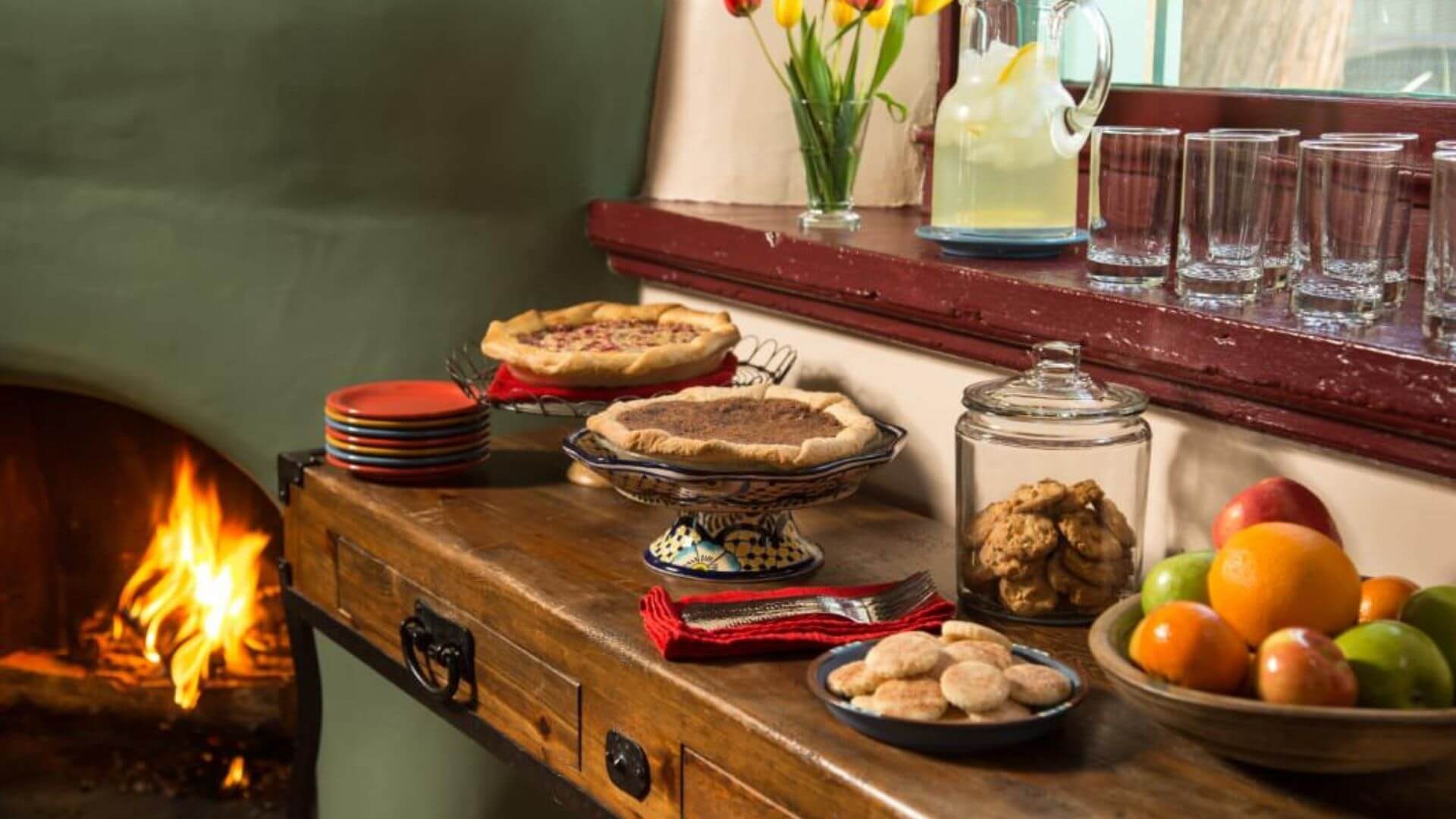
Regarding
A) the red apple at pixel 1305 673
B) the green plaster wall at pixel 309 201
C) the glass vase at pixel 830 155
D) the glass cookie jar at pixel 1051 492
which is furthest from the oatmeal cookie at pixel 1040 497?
the green plaster wall at pixel 309 201

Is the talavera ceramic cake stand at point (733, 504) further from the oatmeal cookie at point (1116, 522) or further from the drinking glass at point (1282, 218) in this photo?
the drinking glass at point (1282, 218)

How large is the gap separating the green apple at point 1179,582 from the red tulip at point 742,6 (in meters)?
0.93

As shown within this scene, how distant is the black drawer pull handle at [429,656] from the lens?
1479 millimetres

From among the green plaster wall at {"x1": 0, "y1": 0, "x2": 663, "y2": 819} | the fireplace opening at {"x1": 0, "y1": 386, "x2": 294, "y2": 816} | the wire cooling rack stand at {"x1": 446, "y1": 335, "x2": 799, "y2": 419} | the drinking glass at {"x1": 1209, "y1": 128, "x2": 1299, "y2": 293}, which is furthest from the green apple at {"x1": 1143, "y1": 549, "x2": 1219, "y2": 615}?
the fireplace opening at {"x1": 0, "y1": 386, "x2": 294, "y2": 816}

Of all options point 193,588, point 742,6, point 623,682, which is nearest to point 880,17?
point 742,6

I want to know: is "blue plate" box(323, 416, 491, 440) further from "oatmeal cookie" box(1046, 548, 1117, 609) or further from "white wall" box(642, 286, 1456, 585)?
"oatmeal cookie" box(1046, 548, 1117, 609)

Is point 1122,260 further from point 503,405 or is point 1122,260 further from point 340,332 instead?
point 340,332

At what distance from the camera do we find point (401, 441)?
5.52 feet

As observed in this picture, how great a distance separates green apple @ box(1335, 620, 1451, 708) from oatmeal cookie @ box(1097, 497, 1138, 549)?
32cm

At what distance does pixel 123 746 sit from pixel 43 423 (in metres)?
0.51

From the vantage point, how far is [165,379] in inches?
79.0

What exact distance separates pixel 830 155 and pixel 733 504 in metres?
0.60

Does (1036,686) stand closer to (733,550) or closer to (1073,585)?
(1073,585)

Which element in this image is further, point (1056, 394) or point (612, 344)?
point (612, 344)
